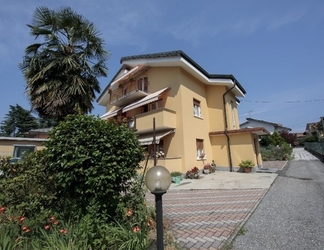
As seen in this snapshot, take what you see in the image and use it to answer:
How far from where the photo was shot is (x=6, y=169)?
22.5 ft

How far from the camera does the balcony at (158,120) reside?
64.4 feet

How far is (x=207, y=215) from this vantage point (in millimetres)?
8008

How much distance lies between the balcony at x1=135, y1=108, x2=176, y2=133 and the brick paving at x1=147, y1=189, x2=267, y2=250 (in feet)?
30.2

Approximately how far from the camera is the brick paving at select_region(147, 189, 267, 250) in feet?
19.2

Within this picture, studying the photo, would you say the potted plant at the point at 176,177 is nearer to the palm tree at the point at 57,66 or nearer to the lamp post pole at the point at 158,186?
the palm tree at the point at 57,66

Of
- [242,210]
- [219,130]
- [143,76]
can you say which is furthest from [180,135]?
[242,210]

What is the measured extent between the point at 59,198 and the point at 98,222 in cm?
192

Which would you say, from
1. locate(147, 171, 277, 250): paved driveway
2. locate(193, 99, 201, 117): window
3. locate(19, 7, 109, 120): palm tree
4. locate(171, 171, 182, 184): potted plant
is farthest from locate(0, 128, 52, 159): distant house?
locate(193, 99, 201, 117): window

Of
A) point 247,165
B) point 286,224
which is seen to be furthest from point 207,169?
point 286,224

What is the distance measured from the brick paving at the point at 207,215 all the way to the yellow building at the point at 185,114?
8229mm

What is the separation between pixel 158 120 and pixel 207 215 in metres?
13.0

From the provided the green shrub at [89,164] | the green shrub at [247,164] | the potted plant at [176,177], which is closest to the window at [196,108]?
the green shrub at [247,164]

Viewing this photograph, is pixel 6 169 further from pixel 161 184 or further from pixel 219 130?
pixel 219 130

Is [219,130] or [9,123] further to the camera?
[9,123]
